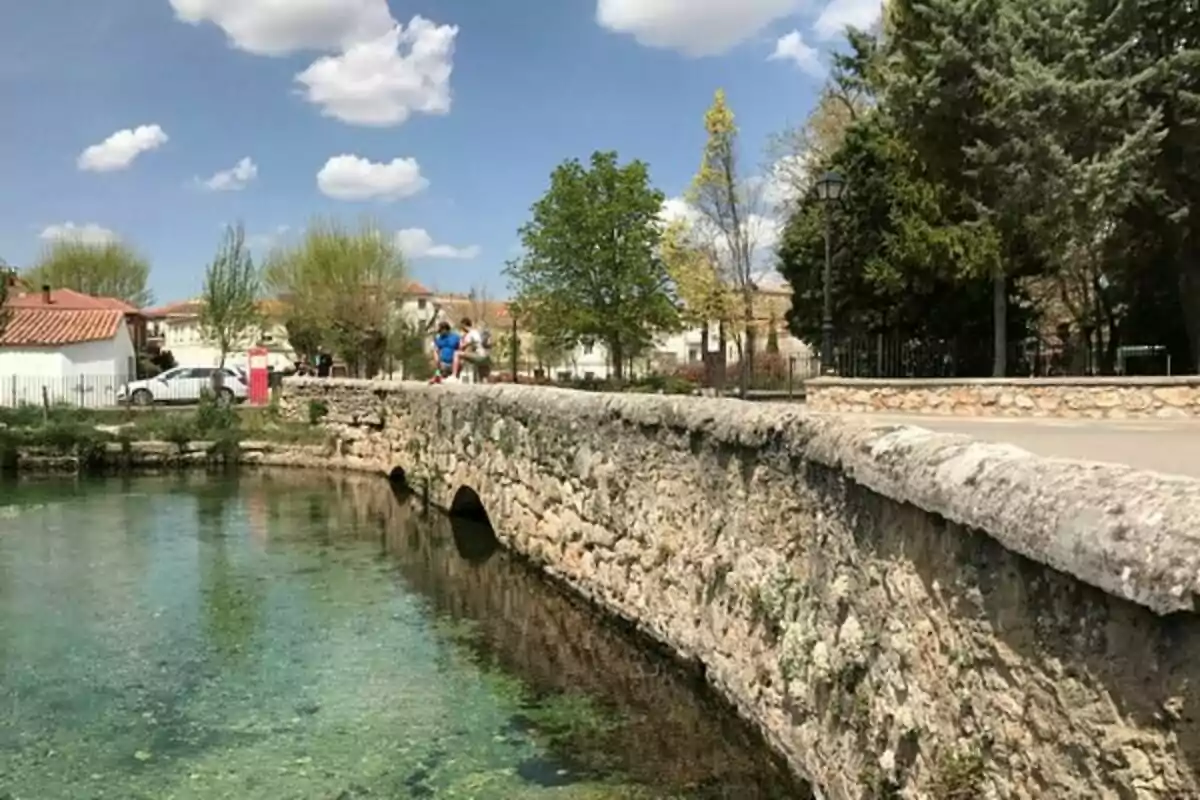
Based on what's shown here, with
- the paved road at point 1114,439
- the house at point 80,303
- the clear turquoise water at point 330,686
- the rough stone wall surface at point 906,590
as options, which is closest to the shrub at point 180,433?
the clear turquoise water at point 330,686

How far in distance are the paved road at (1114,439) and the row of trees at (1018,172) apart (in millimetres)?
5385

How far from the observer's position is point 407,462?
18297 mm

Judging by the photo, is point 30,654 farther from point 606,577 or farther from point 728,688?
point 728,688

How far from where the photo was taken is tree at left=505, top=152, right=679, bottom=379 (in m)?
32.5

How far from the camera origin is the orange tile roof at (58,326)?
1414 inches

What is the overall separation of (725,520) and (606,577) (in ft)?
8.53

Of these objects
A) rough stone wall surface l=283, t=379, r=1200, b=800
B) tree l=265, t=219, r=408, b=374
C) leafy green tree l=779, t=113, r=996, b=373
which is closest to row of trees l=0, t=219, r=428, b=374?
tree l=265, t=219, r=408, b=374

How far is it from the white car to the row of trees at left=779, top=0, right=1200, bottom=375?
19524 millimetres

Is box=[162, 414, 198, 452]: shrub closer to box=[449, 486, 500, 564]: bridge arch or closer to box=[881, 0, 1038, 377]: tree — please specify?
box=[449, 486, 500, 564]: bridge arch

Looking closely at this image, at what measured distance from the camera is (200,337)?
4838 cm

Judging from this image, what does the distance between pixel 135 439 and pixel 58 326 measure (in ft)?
57.0

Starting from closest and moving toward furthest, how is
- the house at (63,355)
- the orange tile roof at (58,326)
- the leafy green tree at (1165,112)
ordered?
the leafy green tree at (1165,112)
the house at (63,355)
the orange tile roof at (58,326)

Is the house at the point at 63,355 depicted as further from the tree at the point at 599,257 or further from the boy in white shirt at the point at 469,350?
the boy in white shirt at the point at 469,350

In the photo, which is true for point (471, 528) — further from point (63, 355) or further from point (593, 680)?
point (63, 355)
